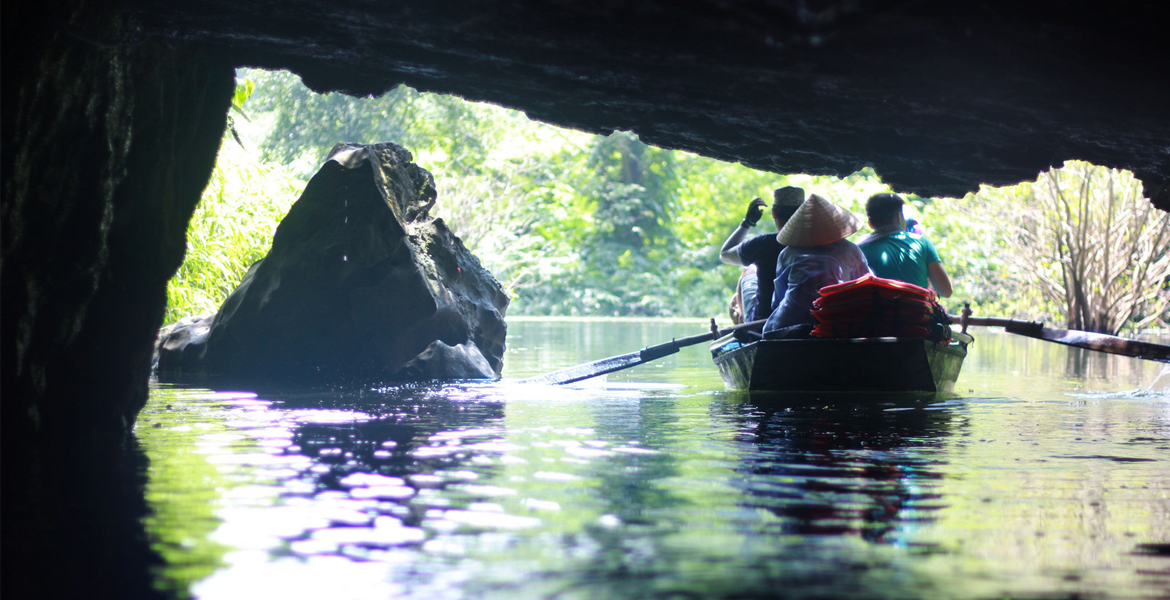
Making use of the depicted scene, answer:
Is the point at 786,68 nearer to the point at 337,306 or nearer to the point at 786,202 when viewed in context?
the point at 786,202

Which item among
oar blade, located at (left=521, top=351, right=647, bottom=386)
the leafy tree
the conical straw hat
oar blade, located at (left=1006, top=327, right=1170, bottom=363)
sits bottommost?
oar blade, located at (left=521, top=351, right=647, bottom=386)

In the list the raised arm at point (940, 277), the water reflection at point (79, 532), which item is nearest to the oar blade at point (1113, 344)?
the raised arm at point (940, 277)

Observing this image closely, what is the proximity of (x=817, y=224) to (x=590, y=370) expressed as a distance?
88.6 inches

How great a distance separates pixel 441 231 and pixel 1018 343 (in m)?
11.5

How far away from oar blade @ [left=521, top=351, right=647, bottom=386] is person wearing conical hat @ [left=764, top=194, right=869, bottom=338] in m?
1.46

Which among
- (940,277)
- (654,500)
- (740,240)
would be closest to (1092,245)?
(940,277)

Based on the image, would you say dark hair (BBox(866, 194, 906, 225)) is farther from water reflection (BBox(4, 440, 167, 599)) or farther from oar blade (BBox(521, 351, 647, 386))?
water reflection (BBox(4, 440, 167, 599))

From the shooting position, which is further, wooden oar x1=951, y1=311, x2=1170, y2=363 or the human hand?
the human hand

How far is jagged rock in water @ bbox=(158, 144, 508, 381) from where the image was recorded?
29.8ft

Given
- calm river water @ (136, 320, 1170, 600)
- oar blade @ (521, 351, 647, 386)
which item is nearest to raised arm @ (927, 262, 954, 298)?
calm river water @ (136, 320, 1170, 600)

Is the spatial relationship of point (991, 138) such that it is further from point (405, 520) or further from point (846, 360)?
point (405, 520)

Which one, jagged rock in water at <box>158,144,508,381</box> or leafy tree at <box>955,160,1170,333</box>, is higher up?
leafy tree at <box>955,160,1170,333</box>

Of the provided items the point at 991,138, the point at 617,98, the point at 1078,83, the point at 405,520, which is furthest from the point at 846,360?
the point at 405,520

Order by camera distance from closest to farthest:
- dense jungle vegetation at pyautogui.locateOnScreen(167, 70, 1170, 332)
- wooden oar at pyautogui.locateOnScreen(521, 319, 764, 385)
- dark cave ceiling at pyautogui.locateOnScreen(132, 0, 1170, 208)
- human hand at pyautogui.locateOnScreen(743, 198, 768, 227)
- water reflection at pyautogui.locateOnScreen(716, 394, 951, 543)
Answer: water reflection at pyautogui.locateOnScreen(716, 394, 951, 543), dark cave ceiling at pyautogui.locateOnScreen(132, 0, 1170, 208), human hand at pyautogui.locateOnScreen(743, 198, 768, 227), wooden oar at pyautogui.locateOnScreen(521, 319, 764, 385), dense jungle vegetation at pyautogui.locateOnScreen(167, 70, 1170, 332)
